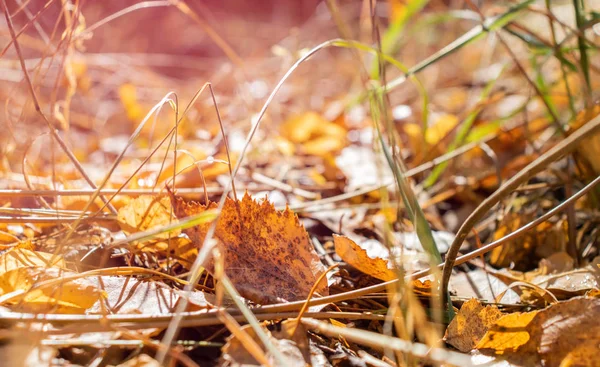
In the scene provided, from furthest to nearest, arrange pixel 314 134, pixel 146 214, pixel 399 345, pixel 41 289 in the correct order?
pixel 314 134 < pixel 146 214 < pixel 41 289 < pixel 399 345

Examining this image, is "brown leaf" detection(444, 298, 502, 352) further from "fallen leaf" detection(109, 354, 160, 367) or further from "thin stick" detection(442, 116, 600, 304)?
"fallen leaf" detection(109, 354, 160, 367)

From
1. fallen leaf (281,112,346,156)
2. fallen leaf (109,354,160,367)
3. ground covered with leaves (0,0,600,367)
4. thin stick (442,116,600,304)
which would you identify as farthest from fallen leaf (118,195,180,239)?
fallen leaf (281,112,346,156)

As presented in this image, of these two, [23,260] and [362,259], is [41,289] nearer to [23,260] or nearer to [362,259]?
[23,260]

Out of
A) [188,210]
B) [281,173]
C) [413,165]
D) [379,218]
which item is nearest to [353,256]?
[188,210]

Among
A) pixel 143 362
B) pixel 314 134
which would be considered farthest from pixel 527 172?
pixel 314 134

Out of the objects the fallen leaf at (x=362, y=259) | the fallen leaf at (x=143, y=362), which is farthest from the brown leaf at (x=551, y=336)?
the fallen leaf at (x=143, y=362)

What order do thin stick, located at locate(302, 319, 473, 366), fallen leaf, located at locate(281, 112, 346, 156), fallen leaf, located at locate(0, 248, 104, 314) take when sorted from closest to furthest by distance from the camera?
thin stick, located at locate(302, 319, 473, 366)
fallen leaf, located at locate(0, 248, 104, 314)
fallen leaf, located at locate(281, 112, 346, 156)
